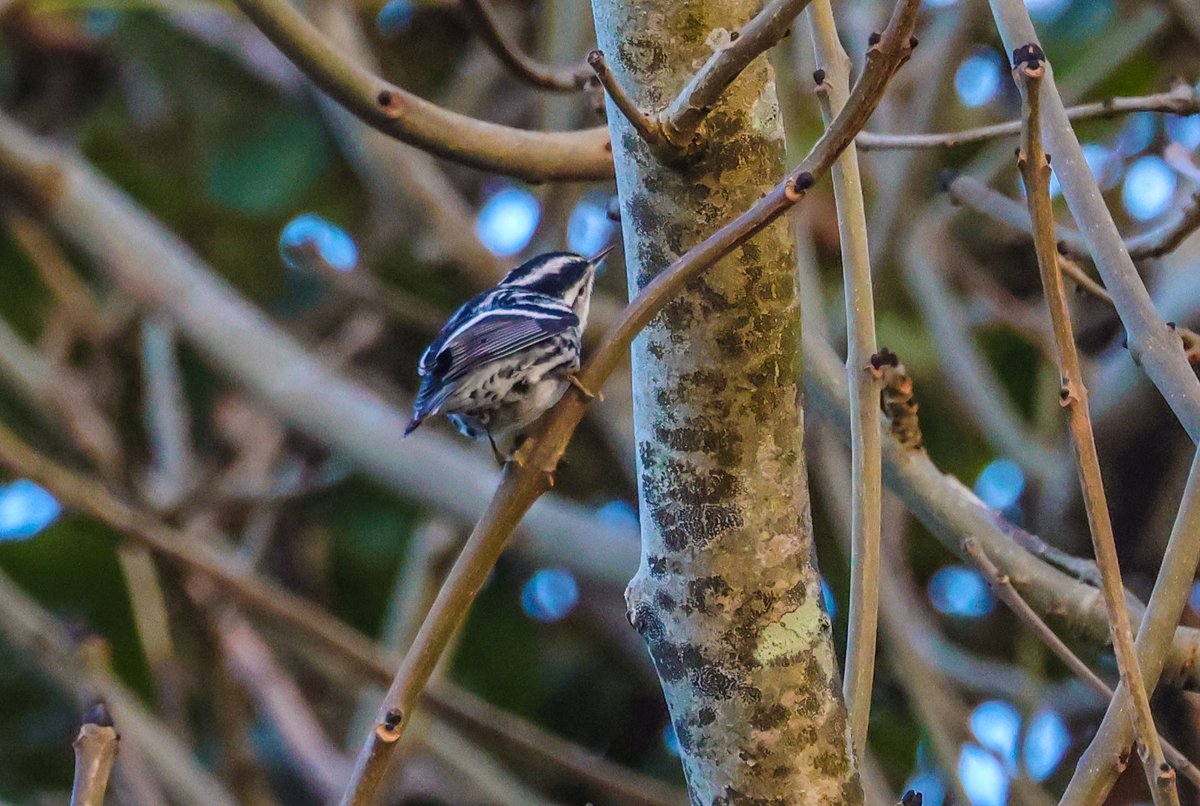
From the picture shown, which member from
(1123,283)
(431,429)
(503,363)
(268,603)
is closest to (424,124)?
(503,363)

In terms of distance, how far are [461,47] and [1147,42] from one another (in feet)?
5.89

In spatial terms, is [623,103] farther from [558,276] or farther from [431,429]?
[431,429]

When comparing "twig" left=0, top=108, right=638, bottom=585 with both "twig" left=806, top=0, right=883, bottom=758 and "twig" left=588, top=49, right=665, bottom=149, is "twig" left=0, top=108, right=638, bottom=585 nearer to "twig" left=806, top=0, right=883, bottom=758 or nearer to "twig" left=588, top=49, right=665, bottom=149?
"twig" left=806, top=0, right=883, bottom=758

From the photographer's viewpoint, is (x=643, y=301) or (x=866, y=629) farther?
(x=866, y=629)

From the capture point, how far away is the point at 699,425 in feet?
3.42

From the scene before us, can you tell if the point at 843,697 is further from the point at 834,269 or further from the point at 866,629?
the point at 834,269

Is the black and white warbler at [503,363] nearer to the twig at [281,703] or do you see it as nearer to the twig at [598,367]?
the twig at [598,367]

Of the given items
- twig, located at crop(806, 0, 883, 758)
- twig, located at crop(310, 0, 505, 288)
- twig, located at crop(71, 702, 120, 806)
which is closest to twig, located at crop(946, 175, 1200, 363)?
→ twig, located at crop(806, 0, 883, 758)

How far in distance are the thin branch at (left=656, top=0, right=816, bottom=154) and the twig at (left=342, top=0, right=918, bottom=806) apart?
6 cm

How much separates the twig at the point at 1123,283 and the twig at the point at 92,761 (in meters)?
0.73

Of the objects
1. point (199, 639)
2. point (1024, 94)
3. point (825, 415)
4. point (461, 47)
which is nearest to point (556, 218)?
point (199, 639)

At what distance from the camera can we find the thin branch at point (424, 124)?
1.17m

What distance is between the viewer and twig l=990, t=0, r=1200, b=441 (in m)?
0.97

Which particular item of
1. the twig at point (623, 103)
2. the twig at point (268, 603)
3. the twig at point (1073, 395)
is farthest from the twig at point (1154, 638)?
the twig at point (268, 603)
